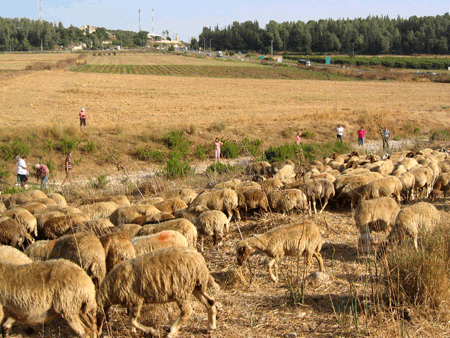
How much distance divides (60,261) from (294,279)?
352cm

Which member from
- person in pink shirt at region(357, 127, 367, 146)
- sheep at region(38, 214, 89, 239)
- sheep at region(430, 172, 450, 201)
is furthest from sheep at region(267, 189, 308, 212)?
person in pink shirt at region(357, 127, 367, 146)

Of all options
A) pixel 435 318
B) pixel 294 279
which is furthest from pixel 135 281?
pixel 435 318

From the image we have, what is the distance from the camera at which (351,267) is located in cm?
804

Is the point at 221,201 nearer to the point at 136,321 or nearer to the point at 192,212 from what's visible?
the point at 192,212

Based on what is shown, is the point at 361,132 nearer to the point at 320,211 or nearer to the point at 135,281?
the point at 320,211

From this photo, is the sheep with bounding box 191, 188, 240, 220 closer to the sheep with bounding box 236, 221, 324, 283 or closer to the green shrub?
the sheep with bounding box 236, 221, 324, 283

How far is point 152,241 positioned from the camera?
7750mm

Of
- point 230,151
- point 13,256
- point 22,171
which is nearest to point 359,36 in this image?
point 230,151

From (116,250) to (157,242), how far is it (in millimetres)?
663

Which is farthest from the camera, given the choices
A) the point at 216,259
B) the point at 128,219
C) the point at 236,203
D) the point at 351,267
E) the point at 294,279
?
the point at 236,203

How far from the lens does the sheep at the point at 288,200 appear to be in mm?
11453

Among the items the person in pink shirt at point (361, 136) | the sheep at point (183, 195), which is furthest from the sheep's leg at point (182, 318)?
the person in pink shirt at point (361, 136)

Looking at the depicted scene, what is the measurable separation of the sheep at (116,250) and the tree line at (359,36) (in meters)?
154

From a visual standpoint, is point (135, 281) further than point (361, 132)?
No
